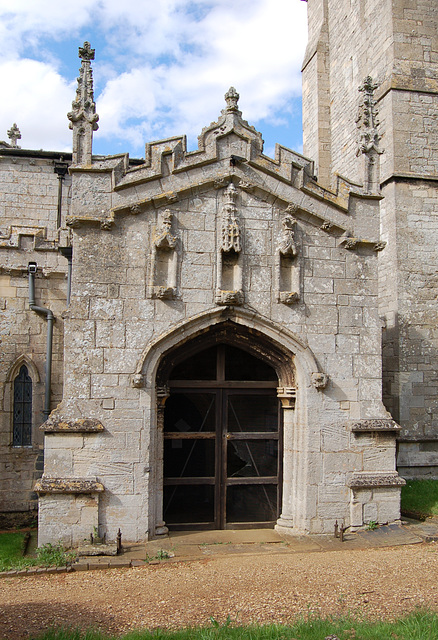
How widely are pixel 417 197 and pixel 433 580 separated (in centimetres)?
840

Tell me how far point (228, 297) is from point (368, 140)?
3.43 meters

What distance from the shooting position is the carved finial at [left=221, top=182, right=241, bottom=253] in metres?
7.94

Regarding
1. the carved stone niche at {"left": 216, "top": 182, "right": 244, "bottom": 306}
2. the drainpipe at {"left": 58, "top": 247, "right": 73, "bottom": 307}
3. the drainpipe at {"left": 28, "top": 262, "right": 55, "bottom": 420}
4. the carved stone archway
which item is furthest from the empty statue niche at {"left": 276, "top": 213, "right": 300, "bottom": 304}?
the drainpipe at {"left": 28, "top": 262, "right": 55, "bottom": 420}

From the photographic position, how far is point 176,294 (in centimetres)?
786

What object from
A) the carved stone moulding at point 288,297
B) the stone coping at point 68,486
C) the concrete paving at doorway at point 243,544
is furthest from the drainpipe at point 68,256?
the concrete paving at doorway at point 243,544

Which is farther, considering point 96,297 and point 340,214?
point 340,214

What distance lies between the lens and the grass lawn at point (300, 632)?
462cm

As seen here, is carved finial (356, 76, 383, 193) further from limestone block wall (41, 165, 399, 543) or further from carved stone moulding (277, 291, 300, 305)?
carved stone moulding (277, 291, 300, 305)

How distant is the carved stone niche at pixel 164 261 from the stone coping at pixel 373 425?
319cm

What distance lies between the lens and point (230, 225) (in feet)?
26.2

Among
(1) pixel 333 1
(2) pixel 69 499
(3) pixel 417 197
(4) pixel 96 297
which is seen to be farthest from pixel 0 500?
(1) pixel 333 1

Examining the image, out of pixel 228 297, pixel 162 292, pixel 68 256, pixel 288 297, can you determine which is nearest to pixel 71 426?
pixel 162 292

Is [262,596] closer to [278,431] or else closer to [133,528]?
[133,528]

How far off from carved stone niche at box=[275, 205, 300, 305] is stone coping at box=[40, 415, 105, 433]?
3091 mm
